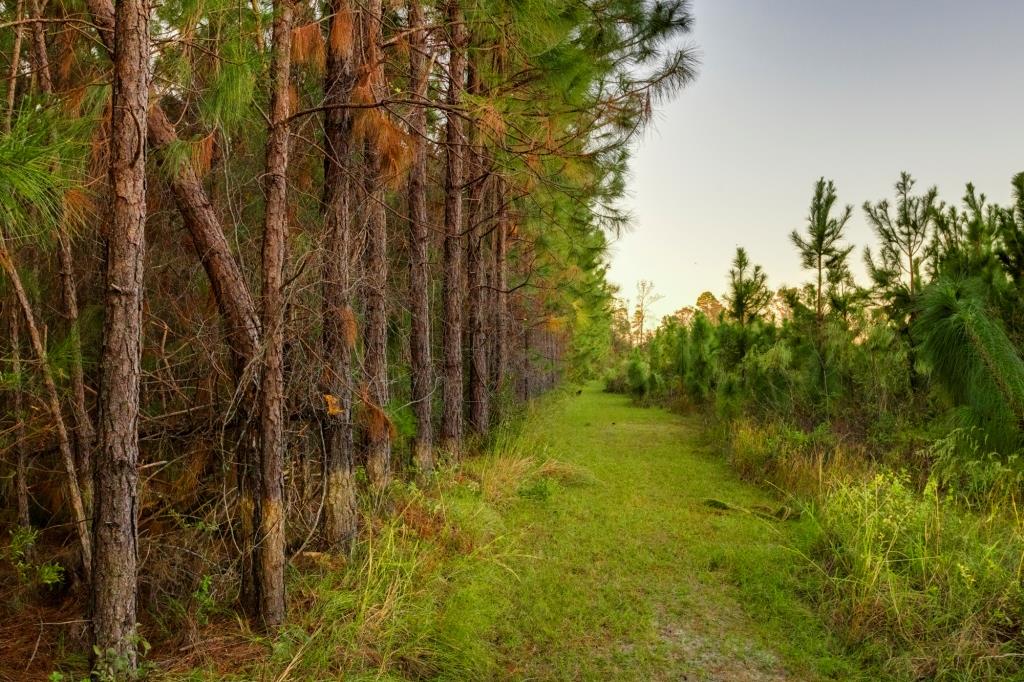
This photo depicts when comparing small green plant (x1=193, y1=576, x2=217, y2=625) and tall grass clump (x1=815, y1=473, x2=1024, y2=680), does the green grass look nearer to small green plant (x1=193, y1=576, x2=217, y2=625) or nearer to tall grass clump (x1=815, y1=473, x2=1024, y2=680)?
small green plant (x1=193, y1=576, x2=217, y2=625)

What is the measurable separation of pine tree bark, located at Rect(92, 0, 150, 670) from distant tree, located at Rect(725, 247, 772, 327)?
12649mm

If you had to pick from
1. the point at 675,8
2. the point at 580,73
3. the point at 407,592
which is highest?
the point at 675,8

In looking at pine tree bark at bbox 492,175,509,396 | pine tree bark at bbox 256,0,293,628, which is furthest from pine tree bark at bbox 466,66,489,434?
pine tree bark at bbox 256,0,293,628

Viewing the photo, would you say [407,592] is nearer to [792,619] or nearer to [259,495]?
[259,495]

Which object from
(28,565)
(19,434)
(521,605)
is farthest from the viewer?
(521,605)

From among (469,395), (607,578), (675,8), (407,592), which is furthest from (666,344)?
(407,592)

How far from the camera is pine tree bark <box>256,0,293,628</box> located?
3.28m

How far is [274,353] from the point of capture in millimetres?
3336

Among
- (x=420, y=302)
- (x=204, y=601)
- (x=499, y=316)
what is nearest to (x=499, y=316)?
(x=499, y=316)

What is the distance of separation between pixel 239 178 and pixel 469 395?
5.15 meters

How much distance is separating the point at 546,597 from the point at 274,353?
270cm

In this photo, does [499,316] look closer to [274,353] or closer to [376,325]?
[376,325]

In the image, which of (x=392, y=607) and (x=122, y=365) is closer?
(x=122, y=365)

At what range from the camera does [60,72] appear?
4.02 m
